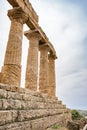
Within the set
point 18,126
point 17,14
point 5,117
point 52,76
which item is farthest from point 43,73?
point 5,117

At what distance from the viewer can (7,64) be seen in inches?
497

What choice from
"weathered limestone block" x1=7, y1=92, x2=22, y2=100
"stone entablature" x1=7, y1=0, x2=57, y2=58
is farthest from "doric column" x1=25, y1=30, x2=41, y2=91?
"weathered limestone block" x1=7, y1=92, x2=22, y2=100

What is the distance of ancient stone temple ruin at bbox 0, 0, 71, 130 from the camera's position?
26.0ft

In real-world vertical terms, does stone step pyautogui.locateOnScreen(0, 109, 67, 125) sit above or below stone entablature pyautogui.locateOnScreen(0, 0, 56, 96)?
below

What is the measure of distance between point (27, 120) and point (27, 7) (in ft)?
33.2

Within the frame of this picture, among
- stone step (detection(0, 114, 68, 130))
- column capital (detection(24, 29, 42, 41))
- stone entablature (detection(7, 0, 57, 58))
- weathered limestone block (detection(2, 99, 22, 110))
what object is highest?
stone entablature (detection(7, 0, 57, 58))

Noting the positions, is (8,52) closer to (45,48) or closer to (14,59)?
(14,59)

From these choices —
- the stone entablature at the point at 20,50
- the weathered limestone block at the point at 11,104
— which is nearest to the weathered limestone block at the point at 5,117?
the weathered limestone block at the point at 11,104

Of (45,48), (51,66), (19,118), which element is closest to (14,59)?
(19,118)

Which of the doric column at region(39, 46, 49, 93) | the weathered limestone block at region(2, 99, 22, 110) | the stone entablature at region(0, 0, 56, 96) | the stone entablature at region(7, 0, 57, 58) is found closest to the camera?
the weathered limestone block at region(2, 99, 22, 110)

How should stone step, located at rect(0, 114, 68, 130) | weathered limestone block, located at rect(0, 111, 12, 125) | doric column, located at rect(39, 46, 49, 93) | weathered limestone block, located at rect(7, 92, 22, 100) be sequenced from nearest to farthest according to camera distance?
1. weathered limestone block, located at rect(0, 111, 12, 125)
2. stone step, located at rect(0, 114, 68, 130)
3. weathered limestone block, located at rect(7, 92, 22, 100)
4. doric column, located at rect(39, 46, 49, 93)

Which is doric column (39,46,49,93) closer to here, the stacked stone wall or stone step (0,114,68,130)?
stone step (0,114,68,130)

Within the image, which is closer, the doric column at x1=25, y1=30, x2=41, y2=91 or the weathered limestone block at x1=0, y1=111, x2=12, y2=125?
the weathered limestone block at x1=0, y1=111, x2=12, y2=125

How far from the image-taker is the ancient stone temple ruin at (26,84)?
26.0ft
